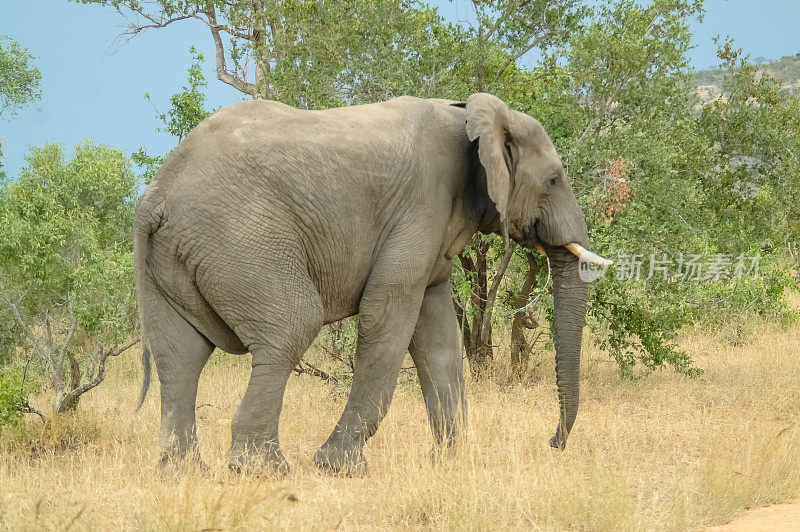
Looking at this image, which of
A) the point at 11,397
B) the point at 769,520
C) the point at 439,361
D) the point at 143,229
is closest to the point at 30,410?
Answer: the point at 11,397

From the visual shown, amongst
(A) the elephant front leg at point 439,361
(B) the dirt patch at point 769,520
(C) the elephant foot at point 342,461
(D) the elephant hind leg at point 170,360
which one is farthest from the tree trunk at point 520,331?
(D) the elephant hind leg at point 170,360

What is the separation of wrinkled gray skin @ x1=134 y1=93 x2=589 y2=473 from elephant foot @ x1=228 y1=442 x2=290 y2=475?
0.05 ft

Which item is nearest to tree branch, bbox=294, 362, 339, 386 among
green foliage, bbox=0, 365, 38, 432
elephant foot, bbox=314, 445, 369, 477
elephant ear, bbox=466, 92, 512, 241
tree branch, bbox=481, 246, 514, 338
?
tree branch, bbox=481, 246, 514, 338

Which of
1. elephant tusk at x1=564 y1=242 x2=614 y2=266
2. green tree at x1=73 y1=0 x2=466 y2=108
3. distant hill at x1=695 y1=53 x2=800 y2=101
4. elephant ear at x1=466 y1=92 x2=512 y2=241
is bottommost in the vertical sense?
elephant tusk at x1=564 y1=242 x2=614 y2=266

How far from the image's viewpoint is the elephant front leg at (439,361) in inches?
324

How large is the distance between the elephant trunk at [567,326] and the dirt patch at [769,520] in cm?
167

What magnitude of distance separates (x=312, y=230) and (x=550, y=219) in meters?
2.07

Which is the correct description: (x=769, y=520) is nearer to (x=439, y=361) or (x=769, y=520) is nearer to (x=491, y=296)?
(x=439, y=361)

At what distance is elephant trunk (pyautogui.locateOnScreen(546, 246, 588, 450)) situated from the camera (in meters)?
7.89

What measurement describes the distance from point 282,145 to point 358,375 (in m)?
1.85

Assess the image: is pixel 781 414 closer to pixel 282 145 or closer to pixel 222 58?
pixel 282 145

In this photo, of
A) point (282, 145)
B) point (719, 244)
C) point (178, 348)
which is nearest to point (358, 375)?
point (178, 348)

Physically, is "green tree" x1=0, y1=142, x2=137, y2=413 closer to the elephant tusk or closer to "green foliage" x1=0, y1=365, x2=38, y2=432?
"green foliage" x1=0, y1=365, x2=38, y2=432

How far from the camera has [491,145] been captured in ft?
23.9
